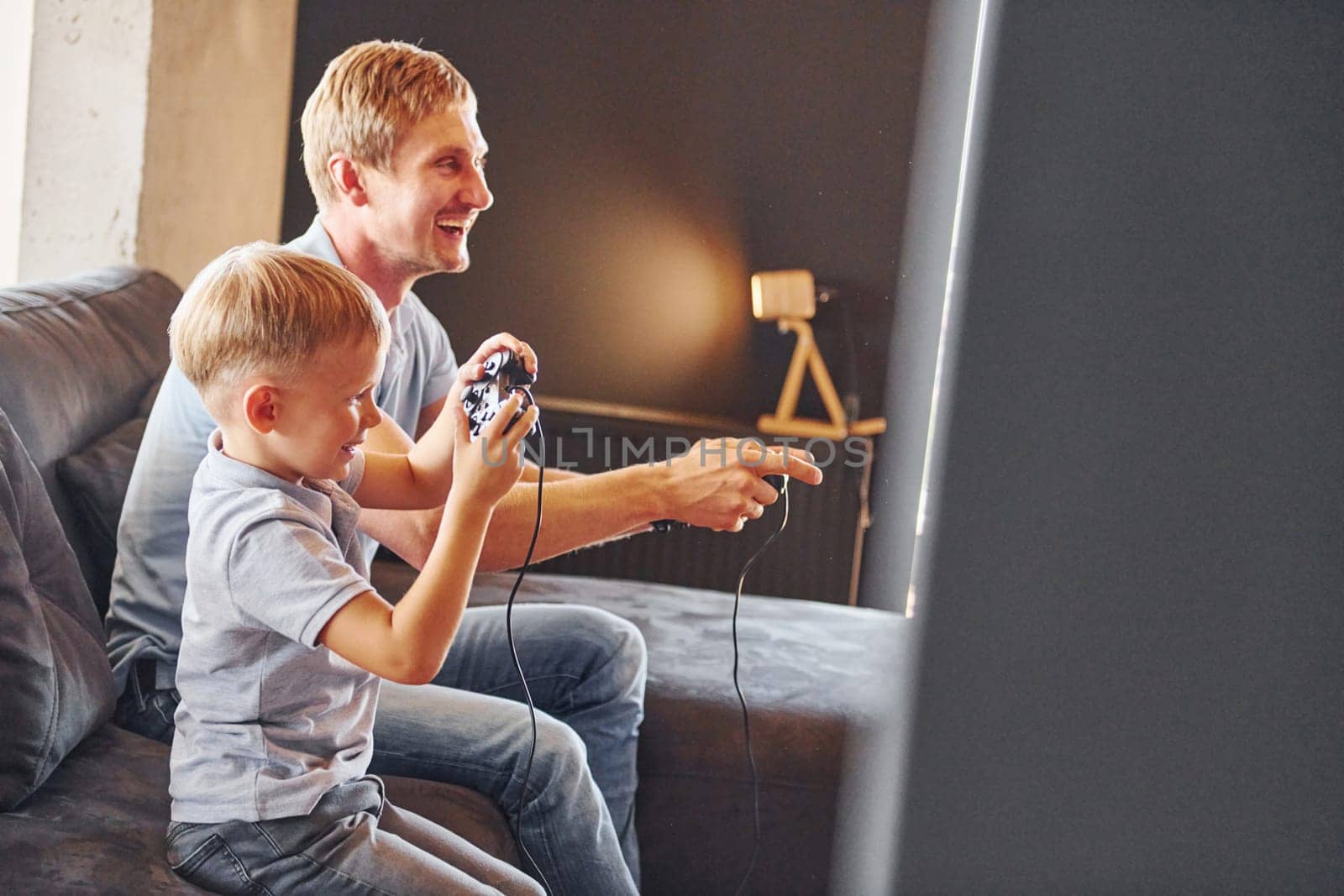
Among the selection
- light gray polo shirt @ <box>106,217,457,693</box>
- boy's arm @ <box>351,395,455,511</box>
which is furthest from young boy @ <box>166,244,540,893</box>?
light gray polo shirt @ <box>106,217,457,693</box>

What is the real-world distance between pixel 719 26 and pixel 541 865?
113 cm

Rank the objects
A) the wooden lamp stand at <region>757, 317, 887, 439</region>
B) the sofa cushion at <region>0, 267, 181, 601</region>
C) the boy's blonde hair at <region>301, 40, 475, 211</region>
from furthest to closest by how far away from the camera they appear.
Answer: the wooden lamp stand at <region>757, 317, 887, 439</region> → the sofa cushion at <region>0, 267, 181, 601</region> → the boy's blonde hair at <region>301, 40, 475, 211</region>

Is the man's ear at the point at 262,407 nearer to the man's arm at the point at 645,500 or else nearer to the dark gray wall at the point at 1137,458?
the man's arm at the point at 645,500

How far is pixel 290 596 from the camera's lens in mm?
867

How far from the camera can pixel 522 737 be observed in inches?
49.8

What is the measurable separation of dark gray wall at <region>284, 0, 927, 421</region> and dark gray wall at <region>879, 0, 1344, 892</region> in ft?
3.47

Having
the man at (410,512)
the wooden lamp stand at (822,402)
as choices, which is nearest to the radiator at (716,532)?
the wooden lamp stand at (822,402)

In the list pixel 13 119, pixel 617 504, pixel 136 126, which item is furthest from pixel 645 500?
pixel 13 119

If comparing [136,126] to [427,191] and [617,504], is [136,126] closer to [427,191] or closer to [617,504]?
[427,191]

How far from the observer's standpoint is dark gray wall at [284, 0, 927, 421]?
5.31 ft

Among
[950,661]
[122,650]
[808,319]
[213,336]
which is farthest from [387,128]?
[950,661]

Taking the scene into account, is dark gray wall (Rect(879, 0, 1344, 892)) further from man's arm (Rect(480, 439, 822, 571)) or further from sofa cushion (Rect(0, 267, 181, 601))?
sofa cushion (Rect(0, 267, 181, 601))

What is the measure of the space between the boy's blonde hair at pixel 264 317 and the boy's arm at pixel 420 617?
0.17 meters

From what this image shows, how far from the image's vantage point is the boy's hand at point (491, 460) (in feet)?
2.81
